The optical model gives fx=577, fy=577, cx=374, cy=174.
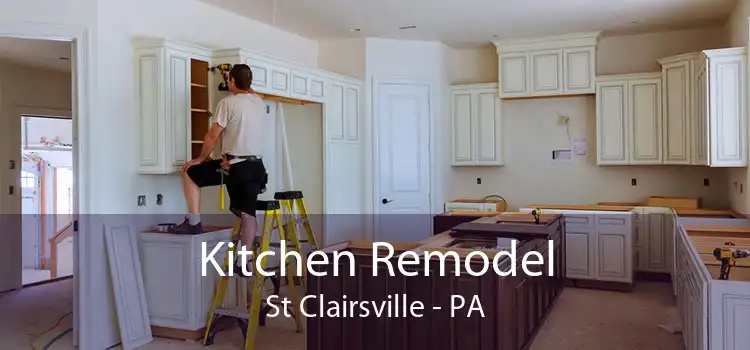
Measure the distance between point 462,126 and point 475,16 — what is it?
5.53 feet

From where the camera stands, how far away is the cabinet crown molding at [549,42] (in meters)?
6.38

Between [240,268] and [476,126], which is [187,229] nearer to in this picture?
[240,268]

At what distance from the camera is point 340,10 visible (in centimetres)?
550

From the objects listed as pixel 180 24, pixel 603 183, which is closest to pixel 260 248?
pixel 180 24

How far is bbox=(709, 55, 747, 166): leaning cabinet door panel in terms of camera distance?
477 centimetres

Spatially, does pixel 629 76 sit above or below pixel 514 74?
below

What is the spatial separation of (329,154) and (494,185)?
2.35 metres

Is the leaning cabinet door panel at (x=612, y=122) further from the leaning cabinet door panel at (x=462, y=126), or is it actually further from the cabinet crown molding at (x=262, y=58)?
the cabinet crown molding at (x=262, y=58)

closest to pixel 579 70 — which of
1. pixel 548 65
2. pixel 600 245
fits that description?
pixel 548 65

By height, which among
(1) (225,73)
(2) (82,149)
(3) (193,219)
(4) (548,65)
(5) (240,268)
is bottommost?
(5) (240,268)

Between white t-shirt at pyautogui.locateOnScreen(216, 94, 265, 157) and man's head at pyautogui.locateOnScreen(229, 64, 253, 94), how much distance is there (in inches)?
2.3

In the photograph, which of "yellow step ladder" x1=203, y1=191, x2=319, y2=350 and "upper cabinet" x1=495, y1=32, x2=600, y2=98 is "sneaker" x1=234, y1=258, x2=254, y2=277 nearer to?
"yellow step ladder" x1=203, y1=191, x2=319, y2=350

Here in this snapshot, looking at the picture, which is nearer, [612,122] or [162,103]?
[162,103]

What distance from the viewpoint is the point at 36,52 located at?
5.85 m
